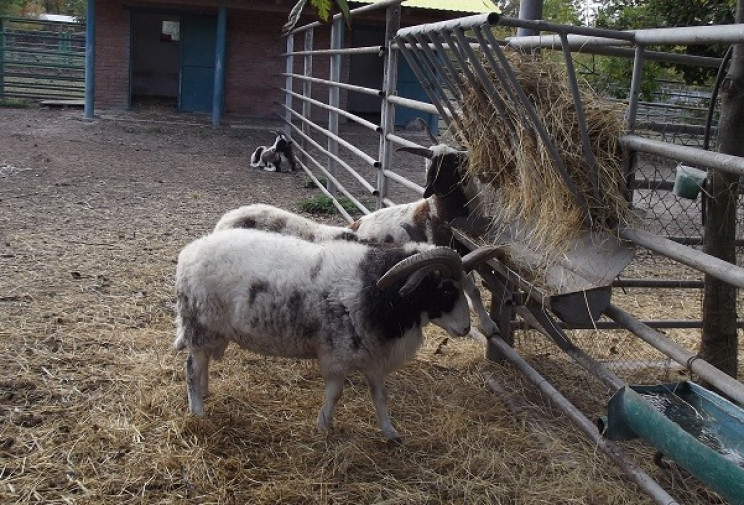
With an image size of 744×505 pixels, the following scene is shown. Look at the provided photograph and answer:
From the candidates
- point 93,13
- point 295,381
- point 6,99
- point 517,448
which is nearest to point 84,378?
point 295,381

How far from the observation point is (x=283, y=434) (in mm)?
4441

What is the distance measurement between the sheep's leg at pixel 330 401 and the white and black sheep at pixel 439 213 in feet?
3.52

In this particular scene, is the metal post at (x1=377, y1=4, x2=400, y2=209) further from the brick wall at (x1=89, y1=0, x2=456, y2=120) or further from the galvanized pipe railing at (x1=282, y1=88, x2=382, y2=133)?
the brick wall at (x1=89, y1=0, x2=456, y2=120)

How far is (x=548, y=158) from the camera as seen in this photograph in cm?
386

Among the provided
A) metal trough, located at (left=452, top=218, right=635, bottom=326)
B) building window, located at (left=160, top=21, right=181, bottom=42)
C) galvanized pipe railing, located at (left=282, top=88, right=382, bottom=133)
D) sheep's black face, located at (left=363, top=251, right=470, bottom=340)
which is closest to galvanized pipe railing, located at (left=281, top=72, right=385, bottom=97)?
galvanized pipe railing, located at (left=282, top=88, right=382, bottom=133)

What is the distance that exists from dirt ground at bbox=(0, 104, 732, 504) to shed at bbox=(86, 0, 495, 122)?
1295 cm

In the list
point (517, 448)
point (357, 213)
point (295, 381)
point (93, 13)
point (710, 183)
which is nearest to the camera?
point (710, 183)

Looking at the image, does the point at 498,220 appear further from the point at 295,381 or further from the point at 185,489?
the point at 185,489

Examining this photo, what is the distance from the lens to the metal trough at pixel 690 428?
9.17 ft

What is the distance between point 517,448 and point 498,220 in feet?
4.39

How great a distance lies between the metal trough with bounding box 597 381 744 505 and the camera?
9.17 ft

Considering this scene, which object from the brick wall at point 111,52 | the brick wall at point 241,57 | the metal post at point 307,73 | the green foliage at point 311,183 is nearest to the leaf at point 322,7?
the green foliage at point 311,183

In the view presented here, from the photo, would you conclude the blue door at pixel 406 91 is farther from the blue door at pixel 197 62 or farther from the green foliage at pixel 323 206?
the green foliage at pixel 323 206

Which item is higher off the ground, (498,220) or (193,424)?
(498,220)
